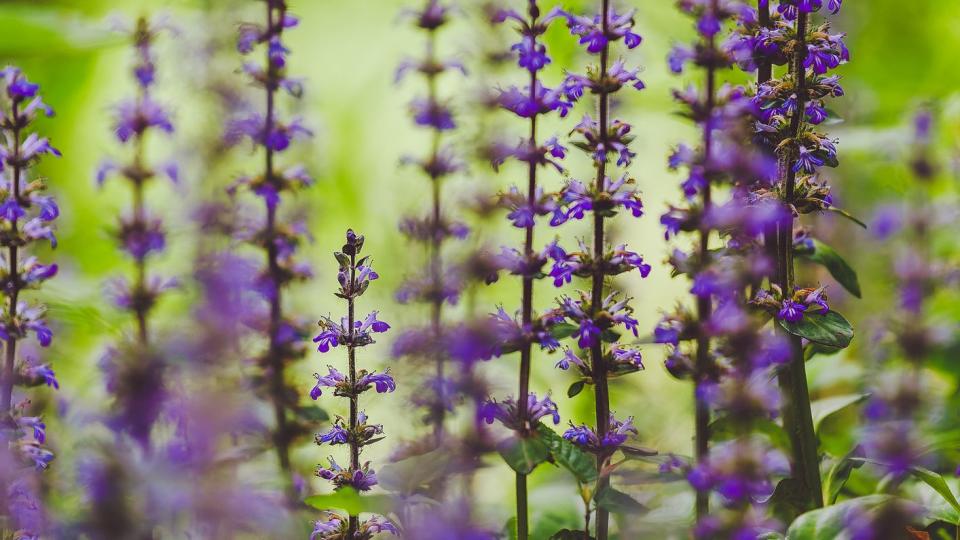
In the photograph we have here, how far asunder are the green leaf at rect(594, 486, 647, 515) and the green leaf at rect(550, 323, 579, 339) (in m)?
0.23

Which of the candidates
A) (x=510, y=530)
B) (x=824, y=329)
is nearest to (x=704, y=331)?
(x=824, y=329)

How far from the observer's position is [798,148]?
1562 mm

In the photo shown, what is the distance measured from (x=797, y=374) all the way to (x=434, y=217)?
3.08 feet

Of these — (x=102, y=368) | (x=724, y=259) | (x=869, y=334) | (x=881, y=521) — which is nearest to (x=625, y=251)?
(x=724, y=259)

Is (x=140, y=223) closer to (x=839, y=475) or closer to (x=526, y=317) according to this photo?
(x=526, y=317)

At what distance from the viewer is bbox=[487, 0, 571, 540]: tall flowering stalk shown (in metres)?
1.53

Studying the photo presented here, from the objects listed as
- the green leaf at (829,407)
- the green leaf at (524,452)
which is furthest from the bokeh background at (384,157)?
the green leaf at (829,407)

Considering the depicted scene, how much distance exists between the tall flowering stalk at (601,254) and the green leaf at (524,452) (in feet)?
0.25

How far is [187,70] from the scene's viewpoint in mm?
3732

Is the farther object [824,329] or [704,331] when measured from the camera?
[824,329]

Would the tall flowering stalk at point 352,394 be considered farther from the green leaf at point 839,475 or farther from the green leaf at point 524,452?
the green leaf at point 839,475

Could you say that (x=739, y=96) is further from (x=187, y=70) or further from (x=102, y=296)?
(x=187, y=70)

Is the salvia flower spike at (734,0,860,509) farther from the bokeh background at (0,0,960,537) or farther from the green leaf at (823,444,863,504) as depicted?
the bokeh background at (0,0,960,537)

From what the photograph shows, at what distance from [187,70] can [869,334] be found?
96.1 inches
